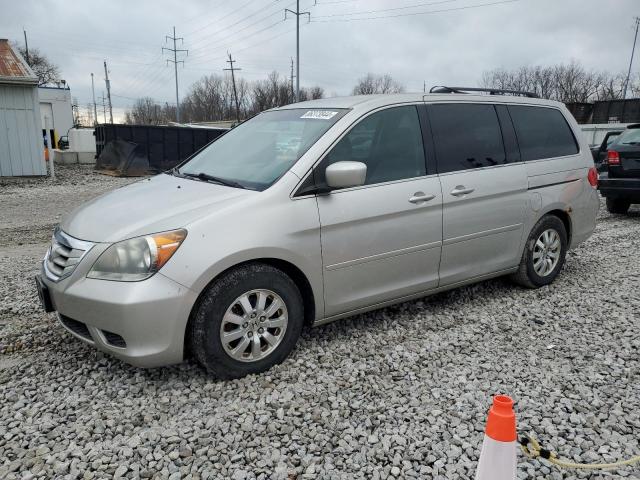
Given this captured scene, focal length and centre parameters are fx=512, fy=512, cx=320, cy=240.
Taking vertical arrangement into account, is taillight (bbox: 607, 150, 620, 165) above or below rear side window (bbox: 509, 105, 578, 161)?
below

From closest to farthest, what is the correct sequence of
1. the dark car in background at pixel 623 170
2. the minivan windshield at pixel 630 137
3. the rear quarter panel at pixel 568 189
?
1. the rear quarter panel at pixel 568 189
2. the dark car in background at pixel 623 170
3. the minivan windshield at pixel 630 137

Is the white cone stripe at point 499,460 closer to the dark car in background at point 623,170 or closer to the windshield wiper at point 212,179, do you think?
the windshield wiper at point 212,179

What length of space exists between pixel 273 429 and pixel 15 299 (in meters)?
3.10

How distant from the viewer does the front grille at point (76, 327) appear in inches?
122

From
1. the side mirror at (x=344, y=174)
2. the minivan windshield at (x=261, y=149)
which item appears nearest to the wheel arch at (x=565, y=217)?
the side mirror at (x=344, y=174)

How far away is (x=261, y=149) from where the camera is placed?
390 centimetres

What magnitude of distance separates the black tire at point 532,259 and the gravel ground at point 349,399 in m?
0.39

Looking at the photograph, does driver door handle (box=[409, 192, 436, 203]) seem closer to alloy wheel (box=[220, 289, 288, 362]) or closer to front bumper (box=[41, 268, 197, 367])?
alloy wheel (box=[220, 289, 288, 362])

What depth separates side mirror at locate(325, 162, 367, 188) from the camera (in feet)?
11.0

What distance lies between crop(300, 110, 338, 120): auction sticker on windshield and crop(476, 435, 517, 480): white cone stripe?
2630 millimetres

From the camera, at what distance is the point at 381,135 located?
3.85 metres

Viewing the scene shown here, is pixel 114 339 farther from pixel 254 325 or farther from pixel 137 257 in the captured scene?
pixel 254 325

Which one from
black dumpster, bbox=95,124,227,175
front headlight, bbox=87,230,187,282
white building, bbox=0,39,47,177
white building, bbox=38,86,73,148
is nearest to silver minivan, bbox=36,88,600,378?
front headlight, bbox=87,230,187,282

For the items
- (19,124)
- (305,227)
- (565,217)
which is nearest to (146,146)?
(19,124)
